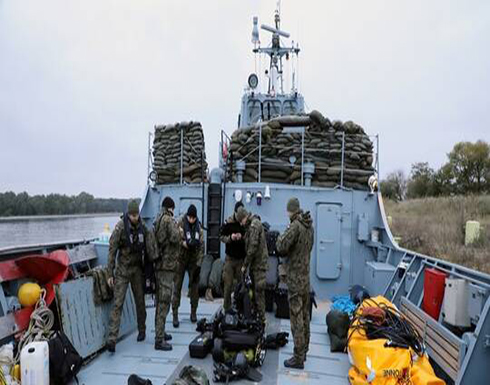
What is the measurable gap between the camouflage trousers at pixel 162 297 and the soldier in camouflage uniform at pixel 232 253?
82 centimetres

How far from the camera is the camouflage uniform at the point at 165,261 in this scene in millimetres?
4180

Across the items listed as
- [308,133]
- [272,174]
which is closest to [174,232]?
[272,174]

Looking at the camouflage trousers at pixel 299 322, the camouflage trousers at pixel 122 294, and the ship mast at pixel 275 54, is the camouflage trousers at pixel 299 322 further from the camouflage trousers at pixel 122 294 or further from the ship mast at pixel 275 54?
the ship mast at pixel 275 54

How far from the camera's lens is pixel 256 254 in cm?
444

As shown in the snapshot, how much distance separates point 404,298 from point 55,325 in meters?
3.88

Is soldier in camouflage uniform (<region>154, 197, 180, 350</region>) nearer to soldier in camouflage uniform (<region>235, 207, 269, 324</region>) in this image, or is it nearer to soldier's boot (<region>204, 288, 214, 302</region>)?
soldier in camouflage uniform (<region>235, 207, 269, 324</region>)

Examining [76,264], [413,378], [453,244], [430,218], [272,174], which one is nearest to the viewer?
[413,378]

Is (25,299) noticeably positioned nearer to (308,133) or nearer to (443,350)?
(443,350)

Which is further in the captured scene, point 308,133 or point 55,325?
point 308,133

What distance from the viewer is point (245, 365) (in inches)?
134

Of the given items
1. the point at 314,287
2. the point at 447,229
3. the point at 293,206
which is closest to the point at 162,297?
the point at 293,206

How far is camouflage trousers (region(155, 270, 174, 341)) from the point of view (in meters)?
A: 4.13

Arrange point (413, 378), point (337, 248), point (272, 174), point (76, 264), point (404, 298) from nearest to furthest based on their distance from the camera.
Answer: point (413, 378)
point (404, 298)
point (76, 264)
point (337, 248)
point (272, 174)

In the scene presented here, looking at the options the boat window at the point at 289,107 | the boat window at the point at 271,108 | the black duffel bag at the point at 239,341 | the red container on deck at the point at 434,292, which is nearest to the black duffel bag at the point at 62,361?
the black duffel bag at the point at 239,341
